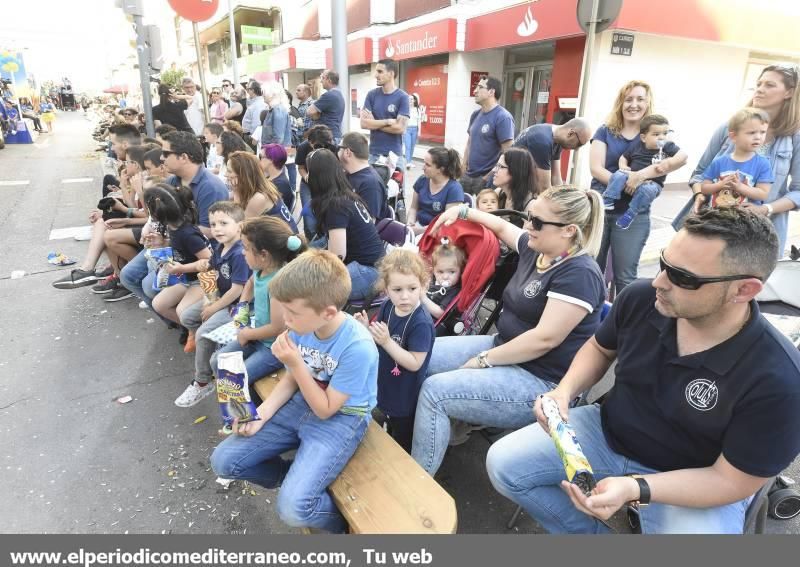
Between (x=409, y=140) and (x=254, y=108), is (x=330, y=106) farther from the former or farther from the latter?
(x=409, y=140)

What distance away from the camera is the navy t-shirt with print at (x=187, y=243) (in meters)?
3.78

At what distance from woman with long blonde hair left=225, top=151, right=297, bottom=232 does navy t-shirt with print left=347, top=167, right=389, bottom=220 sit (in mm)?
649

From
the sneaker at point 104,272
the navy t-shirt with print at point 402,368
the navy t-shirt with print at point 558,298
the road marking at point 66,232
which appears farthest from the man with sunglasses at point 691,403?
the road marking at point 66,232

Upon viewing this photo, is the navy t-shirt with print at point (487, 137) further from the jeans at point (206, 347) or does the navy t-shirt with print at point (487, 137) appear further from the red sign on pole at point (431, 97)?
the red sign on pole at point (431, 97)

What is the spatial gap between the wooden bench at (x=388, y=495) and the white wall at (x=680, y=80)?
27.3ft

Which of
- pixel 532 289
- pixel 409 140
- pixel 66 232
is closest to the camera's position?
pixel 532 289

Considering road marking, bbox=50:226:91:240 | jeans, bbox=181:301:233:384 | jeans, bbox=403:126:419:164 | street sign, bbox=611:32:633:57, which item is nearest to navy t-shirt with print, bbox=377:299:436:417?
jeans, bbox=181:301:233:384

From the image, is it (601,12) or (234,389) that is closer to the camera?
(234,389)

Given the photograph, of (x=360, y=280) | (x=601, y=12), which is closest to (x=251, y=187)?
(x=360, y=280)

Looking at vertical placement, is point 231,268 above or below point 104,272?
above

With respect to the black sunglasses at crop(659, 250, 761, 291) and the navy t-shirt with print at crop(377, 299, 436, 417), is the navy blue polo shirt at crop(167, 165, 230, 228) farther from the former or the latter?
the black sunglasses at crop(659, 250, 761, 291)

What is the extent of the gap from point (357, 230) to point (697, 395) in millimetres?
2329

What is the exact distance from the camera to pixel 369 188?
3.85 meters
